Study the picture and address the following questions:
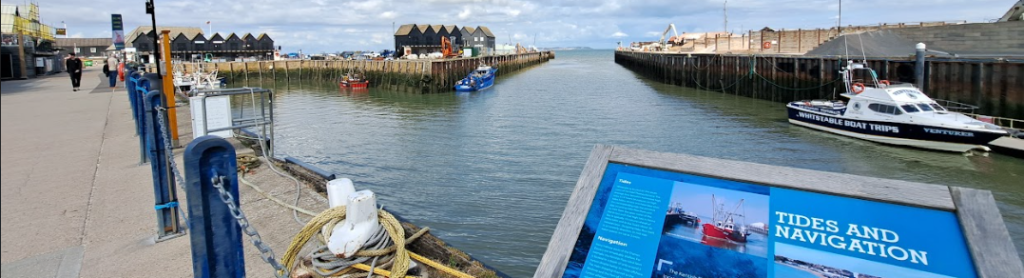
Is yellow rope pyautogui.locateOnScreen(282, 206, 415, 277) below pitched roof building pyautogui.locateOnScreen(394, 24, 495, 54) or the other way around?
below

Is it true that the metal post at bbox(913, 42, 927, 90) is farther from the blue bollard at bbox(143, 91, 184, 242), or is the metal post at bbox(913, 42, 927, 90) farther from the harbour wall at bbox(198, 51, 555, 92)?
the harbour wall at bbox(198, 51, 555, 92)

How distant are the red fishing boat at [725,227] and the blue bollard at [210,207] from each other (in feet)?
9.16

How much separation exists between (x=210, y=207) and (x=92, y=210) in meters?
5.19

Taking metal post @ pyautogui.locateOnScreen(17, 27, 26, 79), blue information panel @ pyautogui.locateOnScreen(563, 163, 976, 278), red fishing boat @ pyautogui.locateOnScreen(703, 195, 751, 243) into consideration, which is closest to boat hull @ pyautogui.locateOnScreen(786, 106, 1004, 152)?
blue information panel @ pyautogui.locateOnScreen(563, 163, 976, 278)

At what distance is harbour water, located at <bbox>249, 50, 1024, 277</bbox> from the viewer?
12398 mm

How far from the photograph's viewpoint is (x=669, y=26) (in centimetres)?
11425

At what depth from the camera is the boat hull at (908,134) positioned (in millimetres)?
18516

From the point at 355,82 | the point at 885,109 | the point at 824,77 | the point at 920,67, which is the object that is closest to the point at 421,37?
the point at 355,82

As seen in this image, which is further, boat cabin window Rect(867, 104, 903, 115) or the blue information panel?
boat cabin window Rect(867, 104, 903, 115)

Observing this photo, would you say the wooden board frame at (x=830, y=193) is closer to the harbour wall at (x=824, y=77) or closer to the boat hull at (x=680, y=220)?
the boat hull at (x=680, y=220)

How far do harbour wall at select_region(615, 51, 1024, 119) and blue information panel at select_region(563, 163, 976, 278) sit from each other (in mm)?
22987

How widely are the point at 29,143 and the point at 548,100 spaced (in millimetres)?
30461

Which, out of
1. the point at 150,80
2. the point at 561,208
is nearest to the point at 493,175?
the point at 561,208

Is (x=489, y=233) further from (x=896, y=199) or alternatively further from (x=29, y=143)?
(x=29, y=143)
